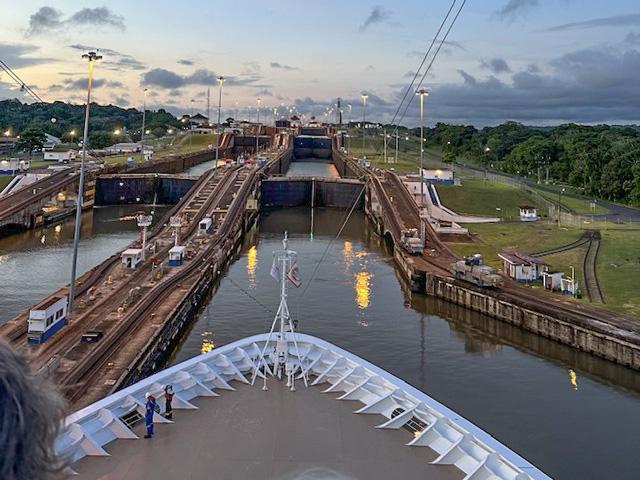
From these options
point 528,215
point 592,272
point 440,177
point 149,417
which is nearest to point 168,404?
point 149,417

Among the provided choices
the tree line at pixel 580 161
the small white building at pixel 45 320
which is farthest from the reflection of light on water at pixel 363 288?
the tree line at pixel 580 161

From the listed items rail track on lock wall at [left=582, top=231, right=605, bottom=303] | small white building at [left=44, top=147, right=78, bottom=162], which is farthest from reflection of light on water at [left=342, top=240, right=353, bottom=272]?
small white building at [left=44, top=147, right=78, bottom=162]

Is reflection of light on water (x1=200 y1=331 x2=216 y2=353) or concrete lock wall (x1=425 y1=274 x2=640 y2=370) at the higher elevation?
concrete lock wall (x1=425 y1=274 x2=640 y2=370)

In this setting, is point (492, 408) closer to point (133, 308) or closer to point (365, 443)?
point (365, 443)

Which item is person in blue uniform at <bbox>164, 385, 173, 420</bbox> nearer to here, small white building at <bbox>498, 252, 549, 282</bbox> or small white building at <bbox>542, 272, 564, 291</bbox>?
small white building at <bbox>542, 272, 564, 291</bbox>

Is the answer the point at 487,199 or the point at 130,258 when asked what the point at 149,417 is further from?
the point at 487,199

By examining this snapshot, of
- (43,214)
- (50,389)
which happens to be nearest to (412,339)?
(50,389)
